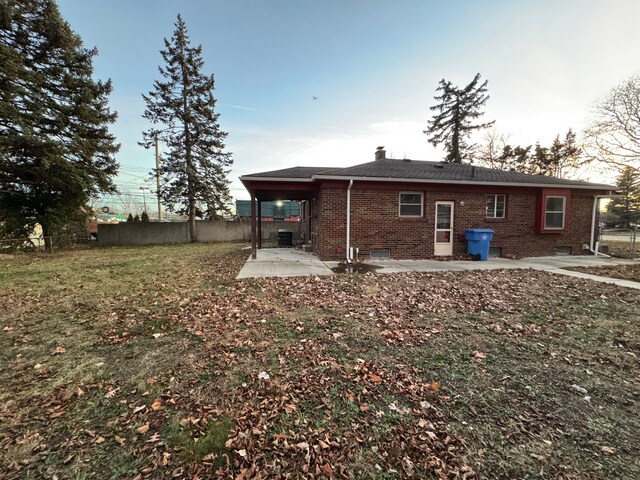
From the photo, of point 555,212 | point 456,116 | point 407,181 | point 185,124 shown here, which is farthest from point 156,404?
point 456,116

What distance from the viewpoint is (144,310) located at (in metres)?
4.75

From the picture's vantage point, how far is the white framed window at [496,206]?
1055 cm

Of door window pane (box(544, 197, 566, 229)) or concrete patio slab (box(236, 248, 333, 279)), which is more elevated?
door window pane (box(544, 197, 566, 229))

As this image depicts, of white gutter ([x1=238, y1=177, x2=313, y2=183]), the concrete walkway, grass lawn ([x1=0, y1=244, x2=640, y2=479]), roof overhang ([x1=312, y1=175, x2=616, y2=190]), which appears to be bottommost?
grass lawn ([x1=0, y1=244, x2=640, y2=479])

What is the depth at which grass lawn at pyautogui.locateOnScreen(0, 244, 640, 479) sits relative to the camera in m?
1.79

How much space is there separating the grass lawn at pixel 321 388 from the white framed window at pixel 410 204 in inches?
205

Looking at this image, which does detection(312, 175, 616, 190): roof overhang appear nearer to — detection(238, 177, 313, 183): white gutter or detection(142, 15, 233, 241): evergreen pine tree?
detection(238, 177, 313, 183): white gutter

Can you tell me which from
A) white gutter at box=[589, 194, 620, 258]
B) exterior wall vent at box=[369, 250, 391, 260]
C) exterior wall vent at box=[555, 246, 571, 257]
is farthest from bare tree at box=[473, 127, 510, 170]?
exterior wall vent at box=[369, 250, 391, 260]

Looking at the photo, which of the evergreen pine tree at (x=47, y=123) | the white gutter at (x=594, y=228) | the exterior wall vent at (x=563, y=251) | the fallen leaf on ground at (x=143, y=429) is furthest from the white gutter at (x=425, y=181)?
the evergreen pine tree at (x=47, y=123)

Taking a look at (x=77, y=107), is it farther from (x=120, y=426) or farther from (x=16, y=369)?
(x=120, y=426)

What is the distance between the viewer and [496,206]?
34.9 ft

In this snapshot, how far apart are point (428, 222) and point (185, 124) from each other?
57.0 ft

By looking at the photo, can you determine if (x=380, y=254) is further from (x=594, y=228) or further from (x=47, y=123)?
(x=47, y=123)

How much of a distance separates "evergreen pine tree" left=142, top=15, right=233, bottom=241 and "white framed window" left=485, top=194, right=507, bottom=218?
1684 centimetres
